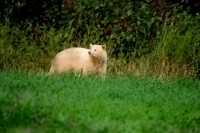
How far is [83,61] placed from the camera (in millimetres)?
15711

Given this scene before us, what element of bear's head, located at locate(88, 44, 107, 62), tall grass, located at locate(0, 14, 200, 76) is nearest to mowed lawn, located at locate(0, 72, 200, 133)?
bear's head, located at locate(88, 44, 107, 62)

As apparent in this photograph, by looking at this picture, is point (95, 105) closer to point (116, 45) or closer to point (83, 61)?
point (83, 61)

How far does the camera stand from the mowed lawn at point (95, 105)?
9.80 metres

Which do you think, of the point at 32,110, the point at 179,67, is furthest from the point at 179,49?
the point at 32,110

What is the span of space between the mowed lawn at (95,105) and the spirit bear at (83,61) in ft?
3.99

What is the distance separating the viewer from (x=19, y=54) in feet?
56.3

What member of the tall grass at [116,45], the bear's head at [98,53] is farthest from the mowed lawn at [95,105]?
the tall grass at [116,45]

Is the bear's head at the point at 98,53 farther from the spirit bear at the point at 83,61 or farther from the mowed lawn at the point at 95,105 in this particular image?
the mowed lawn at the point at 95,105

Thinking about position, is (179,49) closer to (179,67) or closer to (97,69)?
(179,67)

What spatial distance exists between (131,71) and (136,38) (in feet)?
5.84

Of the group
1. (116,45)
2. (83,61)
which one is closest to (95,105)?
(83,61)

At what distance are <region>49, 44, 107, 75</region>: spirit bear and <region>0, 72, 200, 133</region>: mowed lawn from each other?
1.22 meters

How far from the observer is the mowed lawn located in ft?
32.1

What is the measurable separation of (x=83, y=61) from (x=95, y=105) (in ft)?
15.1
